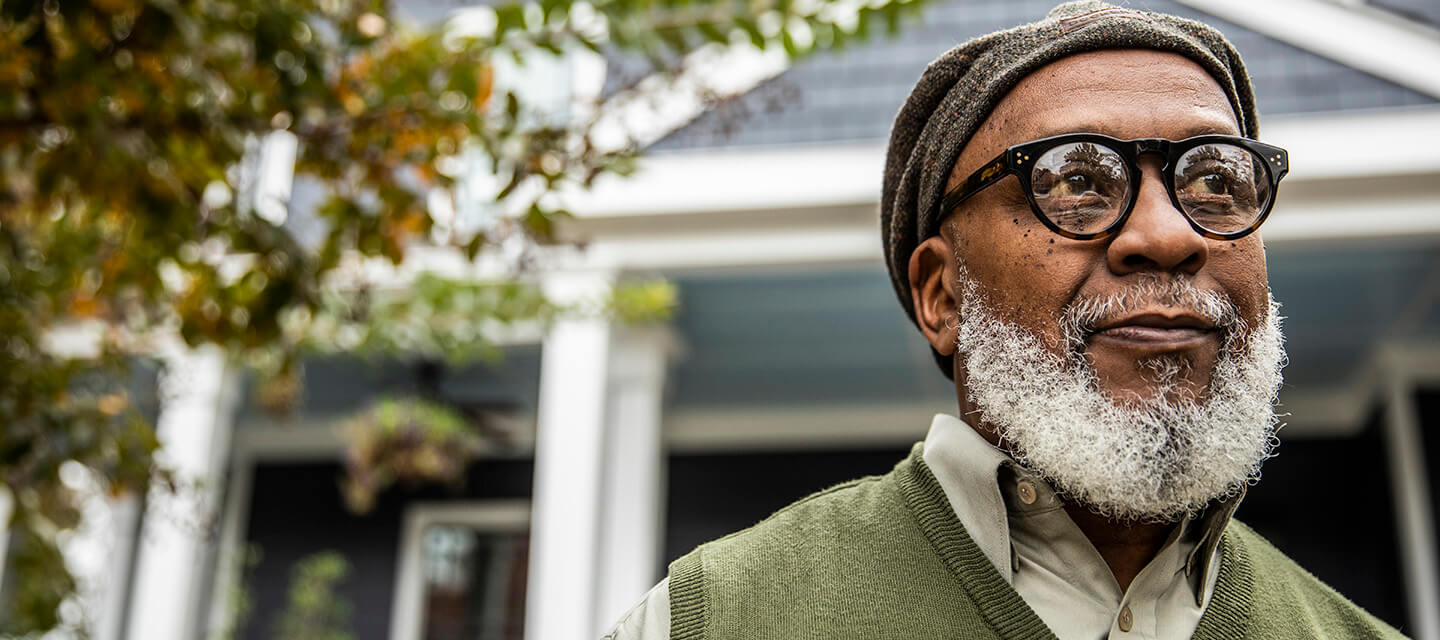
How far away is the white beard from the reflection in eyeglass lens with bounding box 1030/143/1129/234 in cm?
9

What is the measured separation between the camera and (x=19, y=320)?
2348mm

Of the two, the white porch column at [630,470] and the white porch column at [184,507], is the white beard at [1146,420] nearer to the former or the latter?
the white porch column at [630,470]

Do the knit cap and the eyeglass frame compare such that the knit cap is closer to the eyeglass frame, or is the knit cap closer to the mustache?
the eyeglass frame

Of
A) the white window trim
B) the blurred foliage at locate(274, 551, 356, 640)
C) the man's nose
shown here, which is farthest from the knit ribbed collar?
the white window trim

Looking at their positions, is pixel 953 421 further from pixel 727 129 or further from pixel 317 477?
pixel 317 477

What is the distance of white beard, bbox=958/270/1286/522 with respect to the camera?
1249 millimetres

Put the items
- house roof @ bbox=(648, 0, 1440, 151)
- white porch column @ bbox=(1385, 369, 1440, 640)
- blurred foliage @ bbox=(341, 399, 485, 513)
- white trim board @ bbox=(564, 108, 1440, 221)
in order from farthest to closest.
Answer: white porch column @ bbox=(1385, 369, 1440, 640)
blurred foliage @ bbox=(341, 399, 485, 513)
house roof @ bbox=(648, 0, 1440, 151)
white trim board @ bbox=(564, 108, 1440, 221)

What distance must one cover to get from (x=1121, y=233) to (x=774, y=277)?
5664mm

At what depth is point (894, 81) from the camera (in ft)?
22.4

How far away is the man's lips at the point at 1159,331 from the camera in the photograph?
4.09 feet

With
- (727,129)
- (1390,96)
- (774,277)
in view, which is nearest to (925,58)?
(774,277)

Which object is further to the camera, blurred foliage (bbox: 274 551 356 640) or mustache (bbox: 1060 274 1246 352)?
blurred foliage (bbox: 274 551 356 640)

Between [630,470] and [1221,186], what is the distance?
5798 millimetres

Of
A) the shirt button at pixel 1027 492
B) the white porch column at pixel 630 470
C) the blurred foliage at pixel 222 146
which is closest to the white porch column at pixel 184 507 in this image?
the white porch column at pixel 630 470
